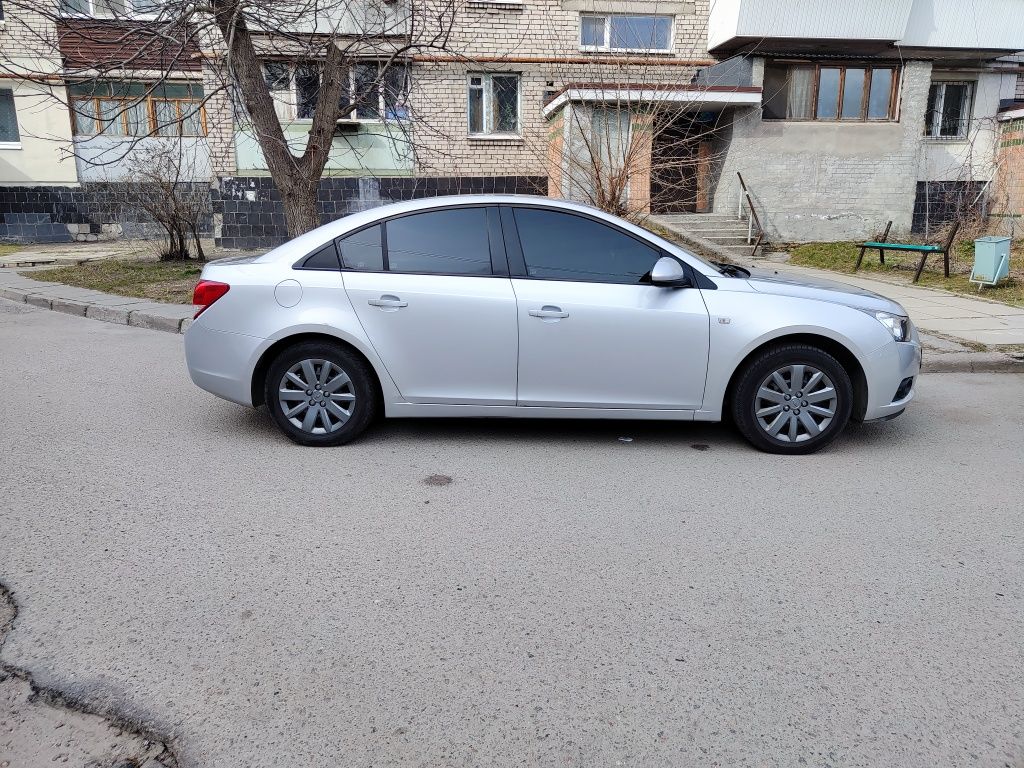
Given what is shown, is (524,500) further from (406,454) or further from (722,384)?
(722,384)

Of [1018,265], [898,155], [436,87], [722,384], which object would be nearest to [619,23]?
[436,87]

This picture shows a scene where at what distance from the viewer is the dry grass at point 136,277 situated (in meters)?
12.4

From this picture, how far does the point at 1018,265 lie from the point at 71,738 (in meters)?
16.9

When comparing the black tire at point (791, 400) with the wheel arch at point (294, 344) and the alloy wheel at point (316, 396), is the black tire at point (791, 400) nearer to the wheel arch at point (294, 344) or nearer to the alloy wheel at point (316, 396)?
the wheel arch at point (294, 344)

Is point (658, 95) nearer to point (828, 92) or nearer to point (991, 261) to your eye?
point (991, 261)

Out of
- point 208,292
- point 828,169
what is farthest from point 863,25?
point 208,292

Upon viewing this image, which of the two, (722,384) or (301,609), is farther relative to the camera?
(722,384)

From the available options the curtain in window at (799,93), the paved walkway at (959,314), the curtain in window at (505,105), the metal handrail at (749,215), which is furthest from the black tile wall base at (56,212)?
the paved walkway at (959,314)

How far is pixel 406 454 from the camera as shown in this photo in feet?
17.5

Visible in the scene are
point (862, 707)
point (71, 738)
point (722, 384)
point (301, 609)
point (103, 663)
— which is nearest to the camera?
point (71, 738)

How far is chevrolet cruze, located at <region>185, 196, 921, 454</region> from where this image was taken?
5.21m

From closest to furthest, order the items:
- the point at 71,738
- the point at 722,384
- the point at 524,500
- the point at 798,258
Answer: the point at 71,738, the point at 524,500, the point at 722,384, the point at 798,258

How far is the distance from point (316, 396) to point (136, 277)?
10314 mm

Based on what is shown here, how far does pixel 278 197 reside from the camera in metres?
19.0
